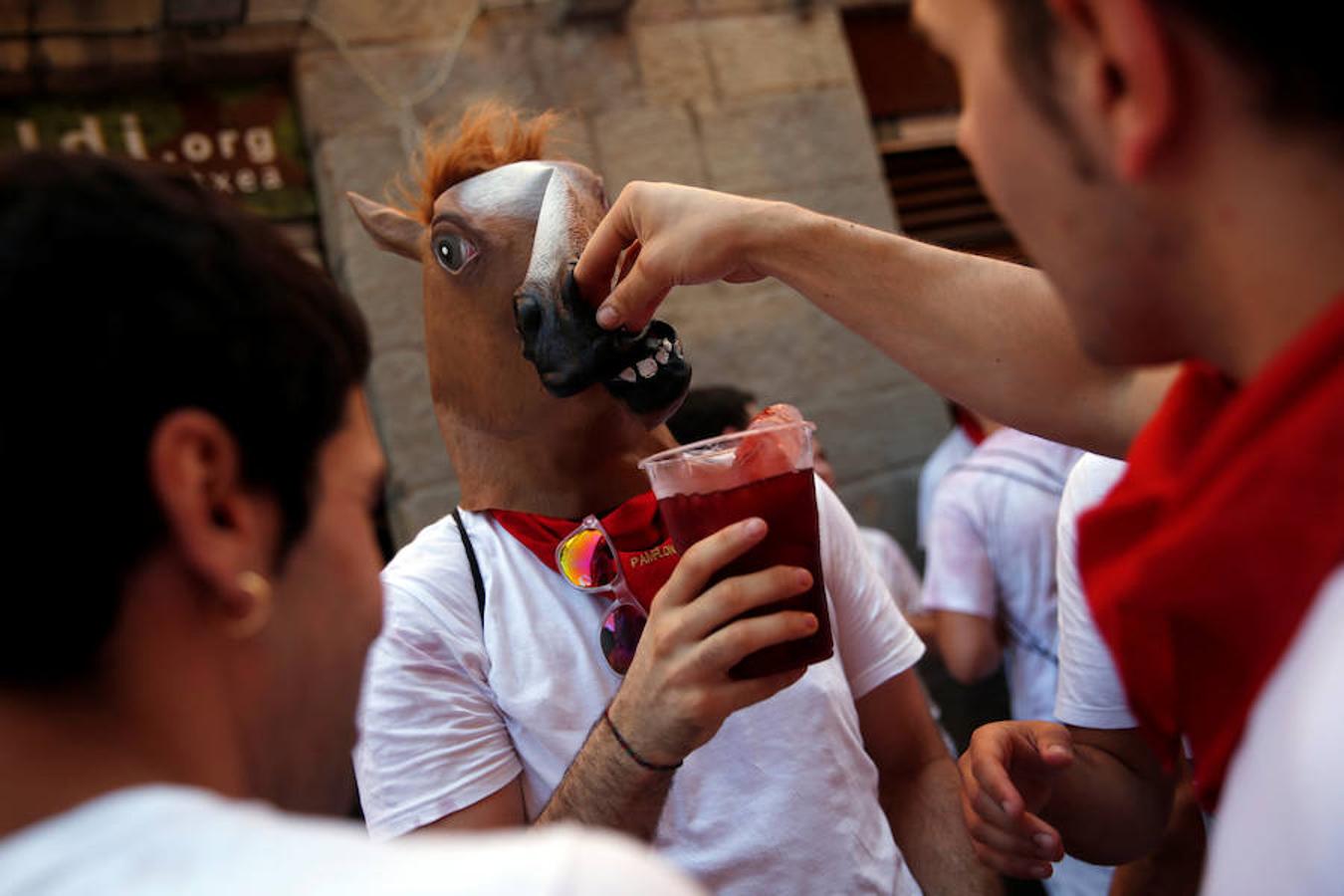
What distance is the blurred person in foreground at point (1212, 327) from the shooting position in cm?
77

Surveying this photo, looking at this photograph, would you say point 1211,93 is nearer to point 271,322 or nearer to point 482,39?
point 271,322

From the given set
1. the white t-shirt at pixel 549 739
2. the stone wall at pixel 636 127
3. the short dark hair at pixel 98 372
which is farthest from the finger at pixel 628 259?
the stone wall at pixel 636 127

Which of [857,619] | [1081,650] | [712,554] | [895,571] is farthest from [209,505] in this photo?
[895,571]

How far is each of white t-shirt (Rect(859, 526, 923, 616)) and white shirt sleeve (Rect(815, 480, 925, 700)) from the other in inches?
72.2

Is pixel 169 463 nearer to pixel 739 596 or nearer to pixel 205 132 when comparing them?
pixel 739 596

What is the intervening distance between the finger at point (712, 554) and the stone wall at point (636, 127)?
251 cm

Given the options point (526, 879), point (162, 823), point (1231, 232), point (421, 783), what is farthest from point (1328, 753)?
point (421, 783)

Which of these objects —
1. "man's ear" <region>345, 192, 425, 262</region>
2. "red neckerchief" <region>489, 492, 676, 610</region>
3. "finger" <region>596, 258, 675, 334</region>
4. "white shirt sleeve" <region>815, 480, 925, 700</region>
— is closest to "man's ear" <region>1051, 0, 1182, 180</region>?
"finger" <region>596, 258, 675, 334</region>

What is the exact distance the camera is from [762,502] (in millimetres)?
1502

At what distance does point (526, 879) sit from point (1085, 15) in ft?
2.26

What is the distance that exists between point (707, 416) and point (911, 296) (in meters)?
1.83

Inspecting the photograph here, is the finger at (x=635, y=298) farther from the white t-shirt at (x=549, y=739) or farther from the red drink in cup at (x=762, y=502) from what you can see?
the white t-shirt at (x=549, y=739)

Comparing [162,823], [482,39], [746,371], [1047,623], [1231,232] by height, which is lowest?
[1047,623]

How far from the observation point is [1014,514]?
10.6 feet
